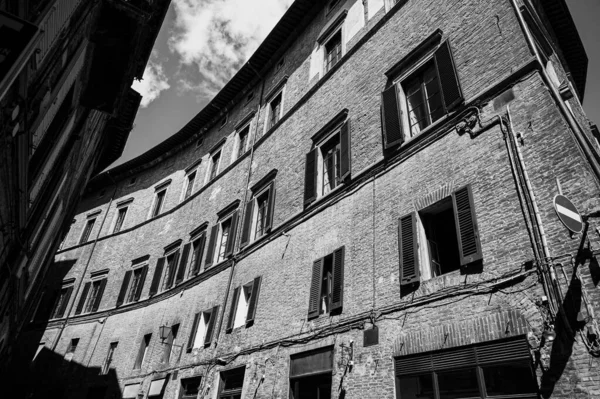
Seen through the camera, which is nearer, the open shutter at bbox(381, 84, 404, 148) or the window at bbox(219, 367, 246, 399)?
the open shutter at bbox(381, 84, 404, 148)

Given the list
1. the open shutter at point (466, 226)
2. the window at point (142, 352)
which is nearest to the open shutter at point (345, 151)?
the open shutter at point (466, 226)

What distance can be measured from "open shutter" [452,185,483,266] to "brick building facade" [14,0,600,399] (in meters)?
0.03

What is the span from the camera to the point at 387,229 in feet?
25.4

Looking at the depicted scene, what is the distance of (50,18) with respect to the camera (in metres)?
5.12

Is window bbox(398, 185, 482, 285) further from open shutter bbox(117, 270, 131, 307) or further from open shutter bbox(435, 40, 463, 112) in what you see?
open shutter bbox(117, 270, 131, 307)

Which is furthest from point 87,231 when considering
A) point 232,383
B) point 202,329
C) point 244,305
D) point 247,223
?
point 232,383

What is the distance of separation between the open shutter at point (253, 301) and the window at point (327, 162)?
8.89ft

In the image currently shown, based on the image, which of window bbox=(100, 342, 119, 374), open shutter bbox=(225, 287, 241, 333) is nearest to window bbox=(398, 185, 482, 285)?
open shutter bbox=(225, 287, 241, 333)

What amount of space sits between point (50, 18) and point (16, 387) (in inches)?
874

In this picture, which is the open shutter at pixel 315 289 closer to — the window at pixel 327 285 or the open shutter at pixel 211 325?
the window at pixel 327 285

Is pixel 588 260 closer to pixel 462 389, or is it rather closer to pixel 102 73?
pixel 462 389

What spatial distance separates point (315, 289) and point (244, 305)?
3.65m

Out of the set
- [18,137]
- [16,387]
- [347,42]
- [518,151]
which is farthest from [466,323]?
[16,387]

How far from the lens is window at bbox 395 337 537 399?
16.3ft
